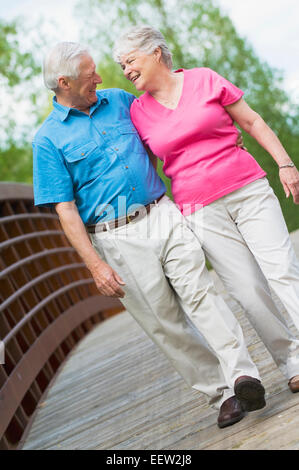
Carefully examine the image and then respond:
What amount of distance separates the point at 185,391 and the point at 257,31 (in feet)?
52.9

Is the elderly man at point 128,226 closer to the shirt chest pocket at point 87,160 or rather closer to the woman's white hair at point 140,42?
the shirt chest pocket at point 87,160

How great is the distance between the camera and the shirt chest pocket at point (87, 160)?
303 cm

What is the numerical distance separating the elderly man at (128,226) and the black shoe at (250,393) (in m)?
0.12

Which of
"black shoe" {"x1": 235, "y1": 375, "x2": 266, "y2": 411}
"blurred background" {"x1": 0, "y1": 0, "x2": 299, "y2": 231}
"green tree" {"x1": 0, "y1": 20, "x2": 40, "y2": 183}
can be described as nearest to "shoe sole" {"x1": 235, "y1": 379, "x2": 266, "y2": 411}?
"black shoe" {"x1": 235, "y1": 375, "x2": 266, "y2": 411}

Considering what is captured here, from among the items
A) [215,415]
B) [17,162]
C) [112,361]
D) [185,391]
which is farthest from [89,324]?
[17,162]

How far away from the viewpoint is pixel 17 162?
2300cm

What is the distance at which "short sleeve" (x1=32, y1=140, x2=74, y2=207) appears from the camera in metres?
3.01

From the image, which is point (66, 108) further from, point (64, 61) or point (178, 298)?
point (178, 298)

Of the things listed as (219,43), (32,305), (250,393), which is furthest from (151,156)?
(219,43)

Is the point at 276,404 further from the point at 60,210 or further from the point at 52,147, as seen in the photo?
the point at 52,147

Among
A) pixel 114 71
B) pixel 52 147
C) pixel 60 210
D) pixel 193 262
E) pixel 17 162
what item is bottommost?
pixel 17 162

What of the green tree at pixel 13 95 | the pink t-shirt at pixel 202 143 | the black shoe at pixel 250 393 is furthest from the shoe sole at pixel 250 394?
the green tree at pixel 13 95

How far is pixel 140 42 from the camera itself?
9.82ft

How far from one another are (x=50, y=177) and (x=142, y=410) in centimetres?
144
